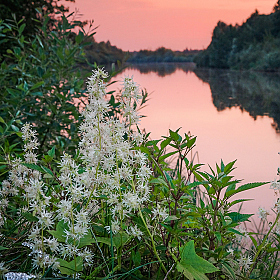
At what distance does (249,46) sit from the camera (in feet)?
71.4

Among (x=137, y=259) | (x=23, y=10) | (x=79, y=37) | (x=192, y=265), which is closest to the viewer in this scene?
(x=192, y=265)

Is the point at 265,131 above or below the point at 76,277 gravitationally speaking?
below

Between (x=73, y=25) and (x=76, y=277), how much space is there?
8.77 ft

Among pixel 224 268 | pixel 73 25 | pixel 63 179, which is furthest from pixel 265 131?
pixel 63 179

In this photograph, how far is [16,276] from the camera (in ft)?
2.68

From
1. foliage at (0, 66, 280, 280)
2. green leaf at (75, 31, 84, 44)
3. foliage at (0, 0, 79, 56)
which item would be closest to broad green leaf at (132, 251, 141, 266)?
foliage at (0, 66, 280, 280)

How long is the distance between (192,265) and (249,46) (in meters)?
23.3

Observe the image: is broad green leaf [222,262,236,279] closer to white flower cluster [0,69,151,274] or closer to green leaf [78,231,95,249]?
white flower cluster [0,69,151,274]

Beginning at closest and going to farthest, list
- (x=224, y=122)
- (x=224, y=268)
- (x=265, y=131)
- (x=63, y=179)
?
(x=63, y=179), (x=224, y=268), (x=265, y=131), (x=224, y=122)

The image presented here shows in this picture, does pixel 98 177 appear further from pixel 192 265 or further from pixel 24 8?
pixel 24 8

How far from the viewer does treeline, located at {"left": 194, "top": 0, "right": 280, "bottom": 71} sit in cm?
1956

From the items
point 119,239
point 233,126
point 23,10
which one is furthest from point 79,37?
point 233,126

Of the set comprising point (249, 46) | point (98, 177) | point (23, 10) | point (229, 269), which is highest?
point (249, 46)

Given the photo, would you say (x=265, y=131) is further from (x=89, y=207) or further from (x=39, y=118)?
(x=89, y=207)
